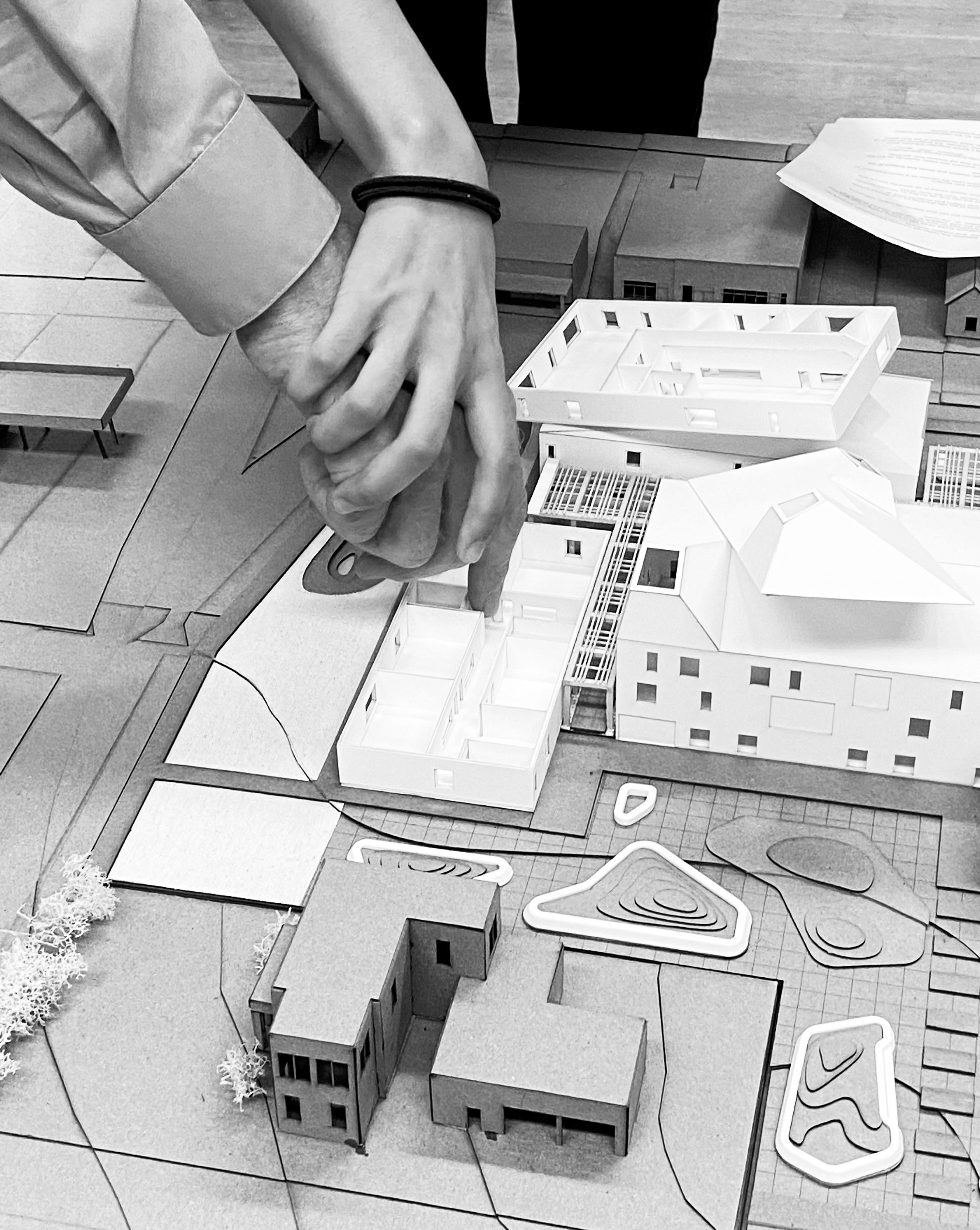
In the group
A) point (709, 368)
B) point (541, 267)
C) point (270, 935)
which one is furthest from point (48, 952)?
point (541, 267)

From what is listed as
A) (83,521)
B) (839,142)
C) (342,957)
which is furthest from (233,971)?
(839,142)

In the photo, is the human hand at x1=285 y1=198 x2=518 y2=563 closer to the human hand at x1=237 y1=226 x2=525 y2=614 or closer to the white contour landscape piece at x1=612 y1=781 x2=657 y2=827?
the human hand at x1=237 y1=226 x2=525 y2=614

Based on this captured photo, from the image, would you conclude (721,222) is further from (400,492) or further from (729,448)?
(400,492)

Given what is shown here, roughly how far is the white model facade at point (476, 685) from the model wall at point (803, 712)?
86 mm

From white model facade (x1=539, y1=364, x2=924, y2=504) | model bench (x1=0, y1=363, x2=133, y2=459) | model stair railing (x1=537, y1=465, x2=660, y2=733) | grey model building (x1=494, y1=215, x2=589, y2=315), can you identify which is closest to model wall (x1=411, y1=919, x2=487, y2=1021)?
model stair railing (x1=537, y1=465, x2=660, y2=733)

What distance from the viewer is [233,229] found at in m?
0.74

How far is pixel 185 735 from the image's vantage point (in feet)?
4.53

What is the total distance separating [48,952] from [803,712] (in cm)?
63

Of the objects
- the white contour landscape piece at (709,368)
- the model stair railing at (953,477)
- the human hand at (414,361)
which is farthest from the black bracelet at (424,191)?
the model stair railing at (953,477)

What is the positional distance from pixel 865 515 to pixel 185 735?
608 mm

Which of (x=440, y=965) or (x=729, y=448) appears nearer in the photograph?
(x=440, y=965)

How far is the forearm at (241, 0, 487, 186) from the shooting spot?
0.90 m

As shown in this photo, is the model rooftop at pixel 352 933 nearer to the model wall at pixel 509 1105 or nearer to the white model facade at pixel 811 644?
the model wall at pixel 509 1105

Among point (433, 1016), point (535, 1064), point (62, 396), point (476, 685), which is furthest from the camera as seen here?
point (62, 396)
